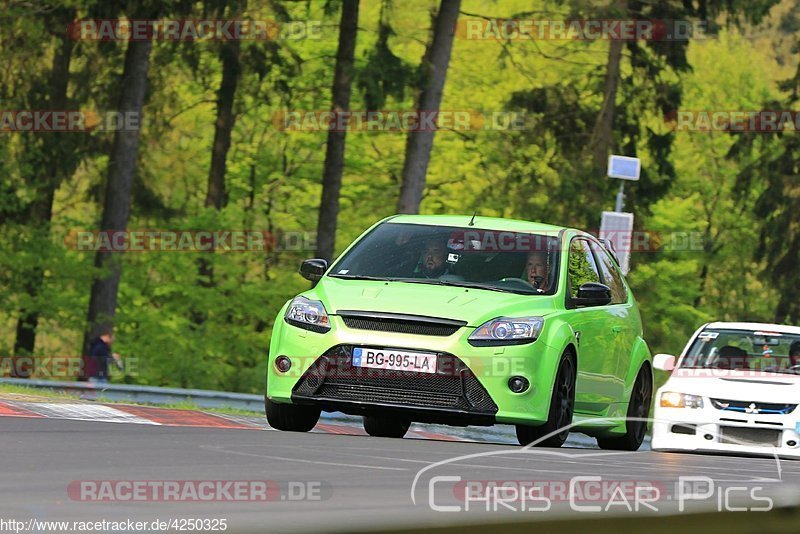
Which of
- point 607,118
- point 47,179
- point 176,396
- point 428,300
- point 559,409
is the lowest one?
point 176,396

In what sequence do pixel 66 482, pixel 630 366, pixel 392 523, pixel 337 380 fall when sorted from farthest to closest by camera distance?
pixel 630 366 < pixel 337 380 < pixel 66 482 < pixel 392 523

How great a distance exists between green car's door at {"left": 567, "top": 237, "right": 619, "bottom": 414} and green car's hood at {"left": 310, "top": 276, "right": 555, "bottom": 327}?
58 cm

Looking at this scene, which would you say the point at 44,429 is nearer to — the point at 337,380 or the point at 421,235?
the point at 337,380

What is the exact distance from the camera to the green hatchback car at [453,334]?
11648 millimetres

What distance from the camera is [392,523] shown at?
4332mm

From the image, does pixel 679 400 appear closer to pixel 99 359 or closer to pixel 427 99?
pixel 99 359

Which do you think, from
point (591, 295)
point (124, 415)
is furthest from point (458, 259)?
point (124, 415)

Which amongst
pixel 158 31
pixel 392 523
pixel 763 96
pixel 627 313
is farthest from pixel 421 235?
pixel 763 96

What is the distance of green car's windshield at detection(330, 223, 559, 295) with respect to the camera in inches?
503

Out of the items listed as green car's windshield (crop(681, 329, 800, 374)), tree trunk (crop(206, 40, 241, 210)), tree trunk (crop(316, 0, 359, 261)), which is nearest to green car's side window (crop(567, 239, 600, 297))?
green car's windshield (crop(681, 329, 800, 374))

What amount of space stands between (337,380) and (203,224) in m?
27.3

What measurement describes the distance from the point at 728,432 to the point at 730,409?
0.24m

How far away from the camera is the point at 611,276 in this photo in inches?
579

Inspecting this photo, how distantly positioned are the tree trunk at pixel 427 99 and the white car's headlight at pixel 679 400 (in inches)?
623
